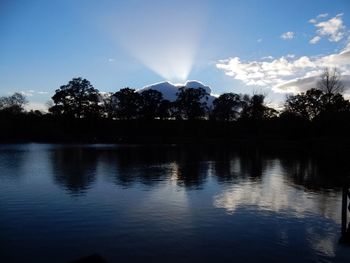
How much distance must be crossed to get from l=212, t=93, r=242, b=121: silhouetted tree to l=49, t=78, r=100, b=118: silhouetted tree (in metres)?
38.4

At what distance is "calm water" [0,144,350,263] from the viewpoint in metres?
11.6

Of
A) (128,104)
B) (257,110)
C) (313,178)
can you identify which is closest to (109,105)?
(128,104)

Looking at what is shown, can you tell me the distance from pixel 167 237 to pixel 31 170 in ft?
74.5

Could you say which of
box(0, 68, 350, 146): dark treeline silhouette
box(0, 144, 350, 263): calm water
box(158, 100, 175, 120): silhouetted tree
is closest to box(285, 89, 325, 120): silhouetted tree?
box(0, 68, 350, 146): dark treeline silhouette

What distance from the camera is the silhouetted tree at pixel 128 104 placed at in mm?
119312

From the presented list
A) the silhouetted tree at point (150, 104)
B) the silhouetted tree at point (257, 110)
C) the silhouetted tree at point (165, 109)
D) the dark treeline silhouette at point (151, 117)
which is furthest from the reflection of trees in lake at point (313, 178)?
the silhouetted tree at point (165, 109)

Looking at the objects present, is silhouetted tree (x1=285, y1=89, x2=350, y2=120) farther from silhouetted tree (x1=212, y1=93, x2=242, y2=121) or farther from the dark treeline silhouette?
silhouetted tree (x1=212, y1=93, x2=242, y2=121)

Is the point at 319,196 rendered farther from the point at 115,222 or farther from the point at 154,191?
the point at 115,222

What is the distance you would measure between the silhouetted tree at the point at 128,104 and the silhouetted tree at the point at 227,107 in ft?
83.5

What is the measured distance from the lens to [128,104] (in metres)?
120

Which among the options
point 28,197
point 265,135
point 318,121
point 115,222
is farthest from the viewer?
point 265,135

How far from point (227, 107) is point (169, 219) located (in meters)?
109

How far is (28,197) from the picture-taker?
66.1 ft

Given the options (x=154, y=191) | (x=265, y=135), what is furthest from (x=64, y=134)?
(x=154, y=191)
